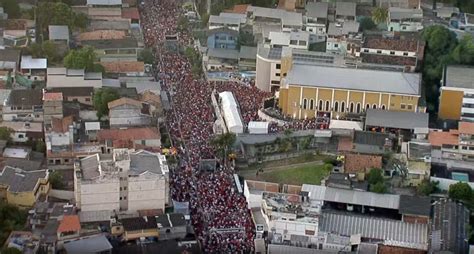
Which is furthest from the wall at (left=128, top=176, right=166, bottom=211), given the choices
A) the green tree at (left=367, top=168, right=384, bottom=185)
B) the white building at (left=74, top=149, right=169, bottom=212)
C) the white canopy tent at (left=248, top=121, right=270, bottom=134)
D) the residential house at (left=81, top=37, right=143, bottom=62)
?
the residential house at (left=81, top=37, right=143, bottom=62)

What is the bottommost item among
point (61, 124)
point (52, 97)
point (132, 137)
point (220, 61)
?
point (132, 137)

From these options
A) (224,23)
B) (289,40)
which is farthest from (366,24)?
(224,23)

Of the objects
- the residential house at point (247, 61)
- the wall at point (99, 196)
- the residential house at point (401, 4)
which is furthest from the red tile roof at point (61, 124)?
the residential house at point (401, 4)

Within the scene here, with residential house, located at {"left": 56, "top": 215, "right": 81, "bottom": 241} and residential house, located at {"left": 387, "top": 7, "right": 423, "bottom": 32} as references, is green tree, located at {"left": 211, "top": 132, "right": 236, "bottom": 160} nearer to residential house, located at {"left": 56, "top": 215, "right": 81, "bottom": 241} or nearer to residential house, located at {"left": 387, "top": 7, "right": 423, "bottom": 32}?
residential house, located at {"left": 56, "top": 215, "right": 81, "bottom": 241}

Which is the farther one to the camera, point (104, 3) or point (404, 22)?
point (104, 3)

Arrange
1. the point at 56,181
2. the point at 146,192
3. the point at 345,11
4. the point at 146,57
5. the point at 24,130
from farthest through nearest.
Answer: the point at 345,11 < the point at 146,57 < the point at 24,130 < the point at 56,181 < the point at 146,192

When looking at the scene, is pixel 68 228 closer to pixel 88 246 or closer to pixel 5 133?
pixel 88 246
